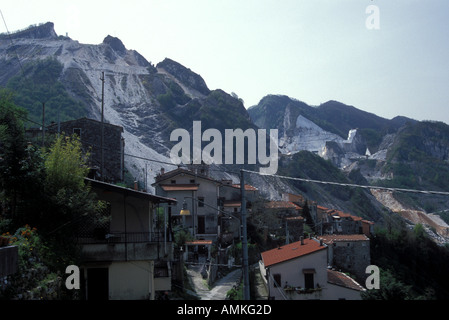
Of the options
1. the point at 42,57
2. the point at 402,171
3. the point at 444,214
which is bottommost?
the point at 444,214

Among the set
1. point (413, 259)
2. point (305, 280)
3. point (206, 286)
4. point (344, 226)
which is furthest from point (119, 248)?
point (413, 259)

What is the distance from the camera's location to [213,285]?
27344 mm

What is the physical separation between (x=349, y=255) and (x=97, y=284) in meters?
30.3

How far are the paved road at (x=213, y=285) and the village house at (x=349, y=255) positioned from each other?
11749mm

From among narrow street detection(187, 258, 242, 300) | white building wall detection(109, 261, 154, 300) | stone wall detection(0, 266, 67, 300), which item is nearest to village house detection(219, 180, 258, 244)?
narrow street detection(187, 258, 242, 300)

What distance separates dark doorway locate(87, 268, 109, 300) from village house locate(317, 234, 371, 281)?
27032 mm

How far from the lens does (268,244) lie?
141 ft

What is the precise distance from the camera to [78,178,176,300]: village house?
1547 centimetres

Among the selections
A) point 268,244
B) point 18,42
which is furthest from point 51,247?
point 18,42

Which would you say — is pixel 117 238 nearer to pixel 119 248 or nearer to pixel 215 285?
pixel 119 248

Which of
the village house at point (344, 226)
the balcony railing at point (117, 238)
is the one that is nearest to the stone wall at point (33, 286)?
the balcony railing at point (117, 238)

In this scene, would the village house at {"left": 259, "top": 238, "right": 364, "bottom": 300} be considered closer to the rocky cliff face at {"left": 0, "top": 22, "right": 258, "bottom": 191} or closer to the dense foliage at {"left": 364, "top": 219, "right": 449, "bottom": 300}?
the dense foliage at {"left": 364, "top": 219, "right": 449, "bottom": 300}
